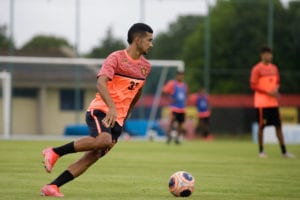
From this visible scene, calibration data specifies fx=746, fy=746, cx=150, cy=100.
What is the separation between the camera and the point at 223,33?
41.7 meters

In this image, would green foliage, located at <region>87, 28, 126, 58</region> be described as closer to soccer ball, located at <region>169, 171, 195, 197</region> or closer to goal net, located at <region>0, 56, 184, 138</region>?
goal net, located at <region>0, 56, 184, 138</region>

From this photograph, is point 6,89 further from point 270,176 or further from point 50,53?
point 270,176

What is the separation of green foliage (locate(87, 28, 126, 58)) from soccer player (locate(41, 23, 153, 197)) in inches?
1103

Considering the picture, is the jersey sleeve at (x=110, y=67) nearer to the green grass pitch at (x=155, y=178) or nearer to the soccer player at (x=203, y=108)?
the green grass pitch at (x=155, y=178)

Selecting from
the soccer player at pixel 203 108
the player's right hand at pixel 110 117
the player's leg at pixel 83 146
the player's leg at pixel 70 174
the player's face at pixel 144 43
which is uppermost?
the player's face at pixel 144 43

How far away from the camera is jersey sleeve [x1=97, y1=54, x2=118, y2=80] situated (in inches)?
333

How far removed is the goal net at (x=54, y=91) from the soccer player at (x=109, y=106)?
23805 millimetres

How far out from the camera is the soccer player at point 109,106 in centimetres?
830

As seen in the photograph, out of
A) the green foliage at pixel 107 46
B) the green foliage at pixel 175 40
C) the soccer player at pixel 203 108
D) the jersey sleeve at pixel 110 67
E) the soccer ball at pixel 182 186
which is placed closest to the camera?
the jersey sleeve at pixel 110 67

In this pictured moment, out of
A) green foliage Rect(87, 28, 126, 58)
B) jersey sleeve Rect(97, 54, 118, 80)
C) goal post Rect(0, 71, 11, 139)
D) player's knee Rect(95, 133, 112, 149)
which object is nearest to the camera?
player's knee Rect(95, 133, 112, 149)

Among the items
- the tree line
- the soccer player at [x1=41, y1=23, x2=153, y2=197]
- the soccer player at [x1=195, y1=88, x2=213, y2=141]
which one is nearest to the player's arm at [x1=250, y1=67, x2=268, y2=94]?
the soccer player at [x1=41, y1=23, x2=153, y2=197]

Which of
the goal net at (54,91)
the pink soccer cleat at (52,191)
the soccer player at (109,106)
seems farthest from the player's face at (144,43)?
the goal net at (54,91)

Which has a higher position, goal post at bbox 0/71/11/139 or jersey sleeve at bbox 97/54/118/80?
jersey sleeve at bbox 97/54/118/80

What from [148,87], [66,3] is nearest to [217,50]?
[148,87]
